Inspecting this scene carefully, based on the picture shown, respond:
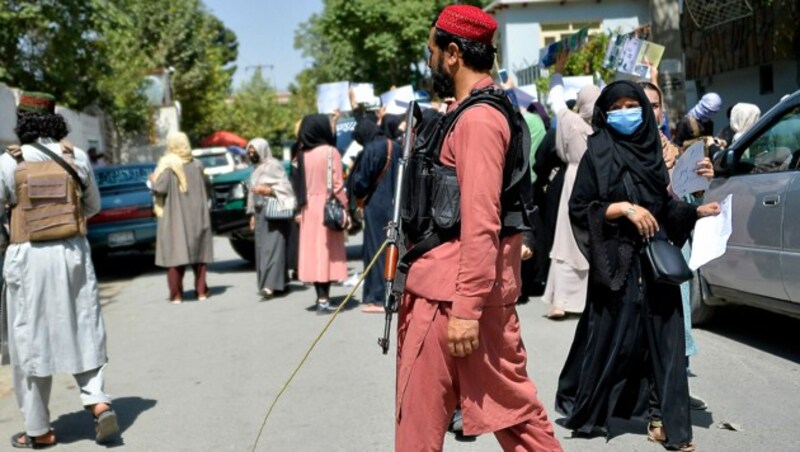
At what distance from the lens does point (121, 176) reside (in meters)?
15.7

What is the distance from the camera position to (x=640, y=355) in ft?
17.7

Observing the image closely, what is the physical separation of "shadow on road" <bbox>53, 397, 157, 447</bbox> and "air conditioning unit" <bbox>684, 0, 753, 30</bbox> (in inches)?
539

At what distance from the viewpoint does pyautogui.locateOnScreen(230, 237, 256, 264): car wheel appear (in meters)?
15.2

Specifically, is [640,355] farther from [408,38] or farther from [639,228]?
[408,38]

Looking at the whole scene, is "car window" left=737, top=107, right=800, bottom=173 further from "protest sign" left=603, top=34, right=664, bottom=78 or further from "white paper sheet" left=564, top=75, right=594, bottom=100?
"white paper sheet" left=564, top=75, right=594, bottom=100

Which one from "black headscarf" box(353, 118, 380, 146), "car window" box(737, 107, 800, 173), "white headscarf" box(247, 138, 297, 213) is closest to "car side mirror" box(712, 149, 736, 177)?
"car window" box(737, 107, 800, 173)

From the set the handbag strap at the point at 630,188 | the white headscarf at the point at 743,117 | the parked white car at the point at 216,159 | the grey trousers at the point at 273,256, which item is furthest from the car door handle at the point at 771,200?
the parked white car at the point at 216,159

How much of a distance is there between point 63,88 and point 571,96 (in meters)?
11.8

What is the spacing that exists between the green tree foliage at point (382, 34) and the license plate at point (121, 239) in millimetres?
30032

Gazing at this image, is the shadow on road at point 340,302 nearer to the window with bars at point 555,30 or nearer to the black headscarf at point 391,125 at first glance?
the black headscarf at point 391,125

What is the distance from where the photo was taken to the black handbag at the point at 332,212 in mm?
10414

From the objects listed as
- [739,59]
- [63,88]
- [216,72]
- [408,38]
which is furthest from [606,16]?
[63,88]

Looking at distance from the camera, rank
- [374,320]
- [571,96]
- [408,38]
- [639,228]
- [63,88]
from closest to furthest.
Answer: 1. [639,228]
2. [374,320]
3. [571,96]
4. [63,88]
5. [408,38]

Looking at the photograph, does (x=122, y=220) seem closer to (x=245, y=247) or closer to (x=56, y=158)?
(x=245, y=247)
